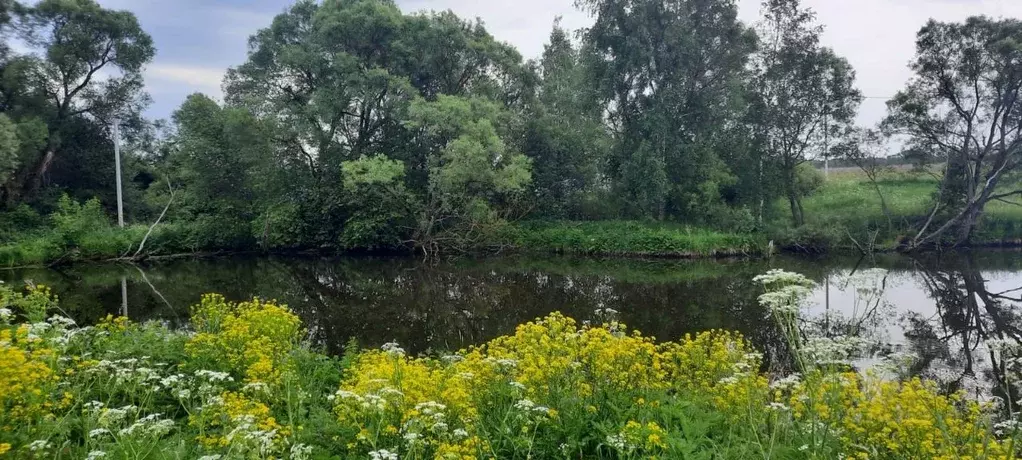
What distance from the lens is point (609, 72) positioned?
2480cm

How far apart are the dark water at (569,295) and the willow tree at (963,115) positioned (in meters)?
2.14

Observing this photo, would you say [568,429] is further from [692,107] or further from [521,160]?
[692,107]

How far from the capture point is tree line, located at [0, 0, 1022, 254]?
2314 cm

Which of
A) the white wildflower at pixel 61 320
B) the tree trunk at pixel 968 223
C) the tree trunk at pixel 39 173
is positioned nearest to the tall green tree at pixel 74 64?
the tree trunk at pixel 39 173

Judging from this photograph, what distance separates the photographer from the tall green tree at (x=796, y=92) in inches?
948

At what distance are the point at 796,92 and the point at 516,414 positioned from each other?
24328 mm

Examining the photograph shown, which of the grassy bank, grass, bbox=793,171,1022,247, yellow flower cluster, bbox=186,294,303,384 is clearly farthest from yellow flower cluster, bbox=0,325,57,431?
grass, bbox=793,171,1022,247

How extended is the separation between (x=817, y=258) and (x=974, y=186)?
7.45 m

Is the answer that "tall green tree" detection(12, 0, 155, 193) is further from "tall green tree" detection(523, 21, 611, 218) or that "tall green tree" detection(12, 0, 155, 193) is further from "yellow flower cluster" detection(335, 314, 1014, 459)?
"yellow flower cluster" detection(335, 314, 1014, 459)

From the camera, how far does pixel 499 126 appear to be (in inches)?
977

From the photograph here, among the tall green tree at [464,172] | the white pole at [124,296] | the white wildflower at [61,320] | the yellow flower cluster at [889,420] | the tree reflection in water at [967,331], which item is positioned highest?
the tall green tree at [464,172]

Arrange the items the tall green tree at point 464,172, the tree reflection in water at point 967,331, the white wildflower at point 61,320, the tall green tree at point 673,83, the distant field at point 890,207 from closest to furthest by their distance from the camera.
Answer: the white wildflower at point 61,320
the tree reflection in water at point 967,331
the tall green tree at point 464,172
the tall green tree at point 673,83
the distant field at point 890,207

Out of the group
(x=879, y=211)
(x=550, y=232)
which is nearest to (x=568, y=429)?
(x=550, y=232)

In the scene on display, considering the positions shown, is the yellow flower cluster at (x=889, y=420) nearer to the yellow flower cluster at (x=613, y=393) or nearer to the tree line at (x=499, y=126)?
the yellow flower cluster at (x=613, y=393)
